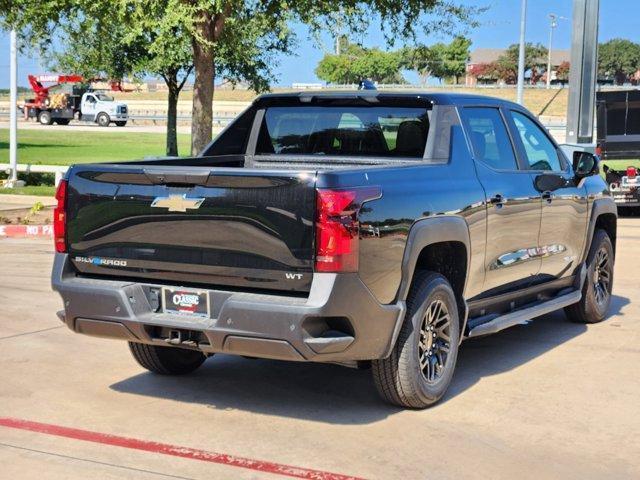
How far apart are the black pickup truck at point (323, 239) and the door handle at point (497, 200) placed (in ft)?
0.11

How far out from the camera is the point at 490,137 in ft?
24.5

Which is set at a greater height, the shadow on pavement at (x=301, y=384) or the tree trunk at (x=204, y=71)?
the tree trunk at (x=204, y=71)

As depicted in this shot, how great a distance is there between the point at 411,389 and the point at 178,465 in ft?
5.00

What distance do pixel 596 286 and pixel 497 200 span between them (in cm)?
243

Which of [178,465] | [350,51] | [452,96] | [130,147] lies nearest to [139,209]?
[178,465]

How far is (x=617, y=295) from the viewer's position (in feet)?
35.1

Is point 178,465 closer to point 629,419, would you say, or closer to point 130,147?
point 629,419

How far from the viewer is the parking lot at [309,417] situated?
529cm

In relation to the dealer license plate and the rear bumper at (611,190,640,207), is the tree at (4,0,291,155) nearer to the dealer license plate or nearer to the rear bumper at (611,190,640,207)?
the rear bumper at (611,190,640,207)

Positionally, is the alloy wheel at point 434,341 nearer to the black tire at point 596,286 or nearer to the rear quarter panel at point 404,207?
the rear quarter panel at point 404,207

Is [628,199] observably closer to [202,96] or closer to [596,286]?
[202,96]

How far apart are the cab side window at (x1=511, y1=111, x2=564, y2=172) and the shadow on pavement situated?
1.41 m

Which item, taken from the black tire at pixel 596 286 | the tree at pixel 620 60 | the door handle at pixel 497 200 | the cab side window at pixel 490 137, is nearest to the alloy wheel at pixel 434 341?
the door handle at pixel 497 200

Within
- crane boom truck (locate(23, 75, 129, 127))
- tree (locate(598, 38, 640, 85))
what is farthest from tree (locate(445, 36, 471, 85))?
crane boom truck (locate(23, 75, 129, 127))
